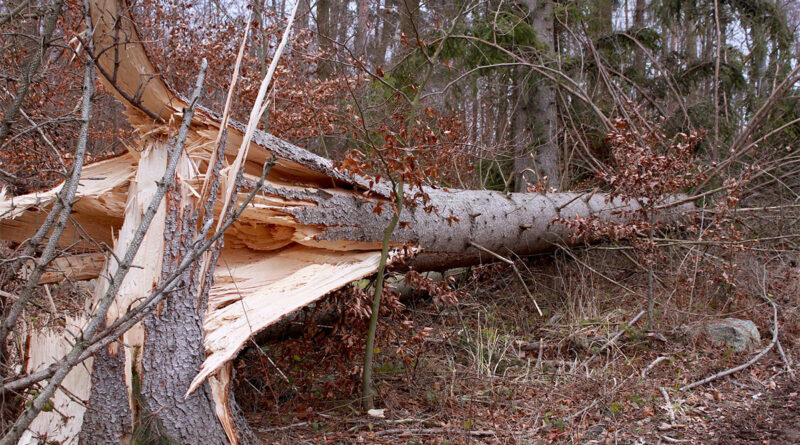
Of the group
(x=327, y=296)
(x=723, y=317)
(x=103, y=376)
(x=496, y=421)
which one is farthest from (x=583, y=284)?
(x=103, y=376)

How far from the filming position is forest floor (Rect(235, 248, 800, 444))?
135 inches

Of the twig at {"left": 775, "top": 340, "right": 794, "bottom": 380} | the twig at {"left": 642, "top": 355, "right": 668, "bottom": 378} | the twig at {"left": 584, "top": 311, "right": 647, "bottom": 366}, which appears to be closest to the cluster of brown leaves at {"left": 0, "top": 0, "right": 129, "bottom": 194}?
the twig at {"left": 584, "top": 311, "right": 647, "bottom": 366}

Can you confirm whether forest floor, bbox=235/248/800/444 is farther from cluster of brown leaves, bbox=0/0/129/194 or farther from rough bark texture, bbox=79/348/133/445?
cluster of brown leaves, bbox=0/0/129/194

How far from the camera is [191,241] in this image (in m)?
2.89

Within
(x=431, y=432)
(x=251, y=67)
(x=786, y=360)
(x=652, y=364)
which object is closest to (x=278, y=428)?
(x=431, y=432)

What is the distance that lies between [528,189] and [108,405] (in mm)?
4423

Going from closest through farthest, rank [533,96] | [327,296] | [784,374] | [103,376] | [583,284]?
[103,376] < [327,296] < [784,374] < [583,284] < [533,96]

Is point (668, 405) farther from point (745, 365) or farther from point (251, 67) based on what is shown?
point (251, 67)

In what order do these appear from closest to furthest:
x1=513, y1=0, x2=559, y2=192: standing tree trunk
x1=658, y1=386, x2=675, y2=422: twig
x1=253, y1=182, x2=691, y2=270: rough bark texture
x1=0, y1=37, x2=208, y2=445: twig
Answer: x1=0, y1=37, x2=208, y2=445: twig < x1=253, y1=182, x2=691, y2=270: rough bark texture < x1=658, y1=386, x2=675, y2=422: twig < x1=513, y1=0, x2=559, y2=192: standing tree trunk

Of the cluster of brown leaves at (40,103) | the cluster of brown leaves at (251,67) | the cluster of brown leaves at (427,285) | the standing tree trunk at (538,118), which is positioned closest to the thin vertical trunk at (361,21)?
the cluster of brown leaves at (251,67)

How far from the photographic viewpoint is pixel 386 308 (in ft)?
12.0

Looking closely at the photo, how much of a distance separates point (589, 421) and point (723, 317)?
236 centimetres

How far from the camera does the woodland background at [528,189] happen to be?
3.50 m

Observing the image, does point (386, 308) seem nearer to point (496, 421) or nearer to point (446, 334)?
point (496, 421)
